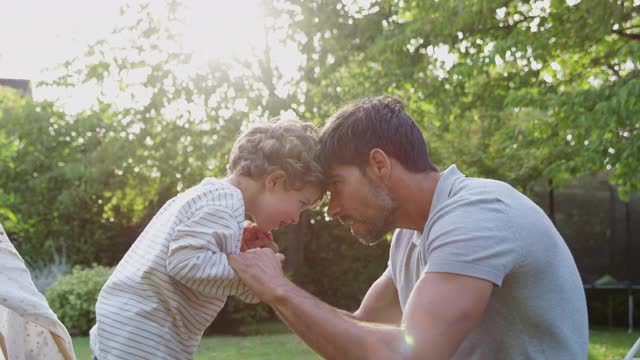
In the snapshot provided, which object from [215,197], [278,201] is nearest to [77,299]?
[278,201]

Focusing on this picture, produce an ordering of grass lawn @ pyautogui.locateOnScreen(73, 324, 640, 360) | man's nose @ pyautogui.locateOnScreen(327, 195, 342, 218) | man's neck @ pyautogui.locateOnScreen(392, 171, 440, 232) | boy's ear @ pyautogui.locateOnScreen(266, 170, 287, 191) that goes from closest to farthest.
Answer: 1. man's neck @ pyautogui.locateOnScreen(392, 171, 440, 232)
2. man's nose @ pyautogui.locateOnScreen(327, 195, 342, 218)
3. boy's ear @ pyautogui.locateOnScreen(266, 170, 287, 191)
4. grass lawn @ pyautogui.locateOnScreen(73, 324, 640, 360)

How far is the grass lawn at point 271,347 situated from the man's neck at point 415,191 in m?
6.45

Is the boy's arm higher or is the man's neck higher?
the man's neck

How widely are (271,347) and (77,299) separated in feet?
8.36

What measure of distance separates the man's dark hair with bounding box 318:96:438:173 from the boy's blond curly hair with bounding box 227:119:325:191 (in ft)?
0.46

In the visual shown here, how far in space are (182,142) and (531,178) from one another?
529 centimetres

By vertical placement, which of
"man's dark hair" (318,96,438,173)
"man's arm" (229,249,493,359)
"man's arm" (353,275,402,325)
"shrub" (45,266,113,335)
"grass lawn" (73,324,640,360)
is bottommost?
"grass lawn" (73,324,640,360)

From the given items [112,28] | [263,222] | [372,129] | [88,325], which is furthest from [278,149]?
[112,28]

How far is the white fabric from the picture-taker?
2336mm

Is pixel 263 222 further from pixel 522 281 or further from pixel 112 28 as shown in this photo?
pixel 112 28

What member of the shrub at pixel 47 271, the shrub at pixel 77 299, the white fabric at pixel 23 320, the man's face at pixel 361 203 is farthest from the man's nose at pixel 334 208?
the shrub at pixel 47 271

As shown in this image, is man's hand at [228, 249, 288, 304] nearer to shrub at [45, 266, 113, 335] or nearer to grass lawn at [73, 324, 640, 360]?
grass lawn at [73, 324, 640, 360]

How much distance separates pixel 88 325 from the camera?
11.2 m

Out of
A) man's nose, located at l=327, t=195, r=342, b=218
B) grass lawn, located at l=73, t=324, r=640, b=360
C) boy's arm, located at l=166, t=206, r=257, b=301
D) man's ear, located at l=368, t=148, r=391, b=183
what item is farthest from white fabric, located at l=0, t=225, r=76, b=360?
grass lawn, located at l=73, t=324, r=640, b=360
